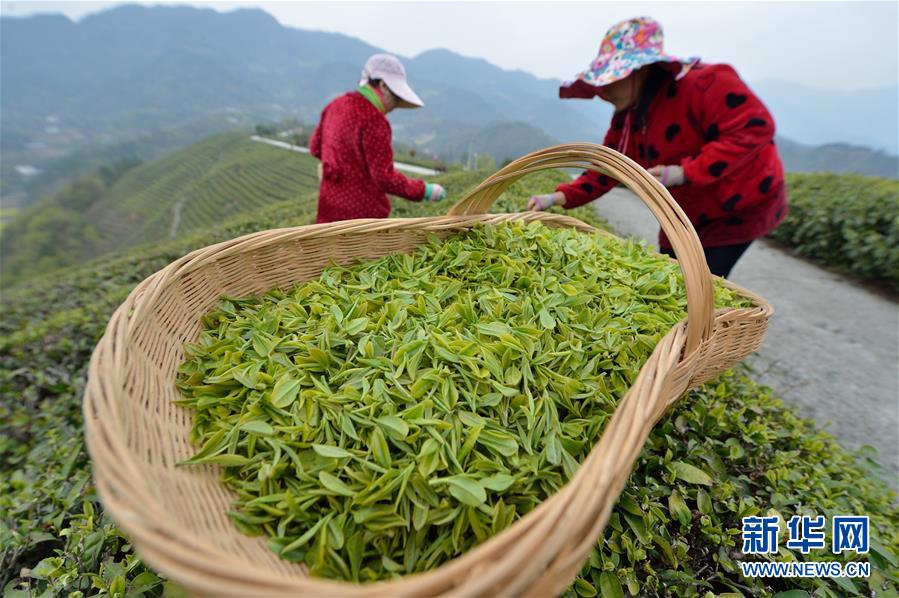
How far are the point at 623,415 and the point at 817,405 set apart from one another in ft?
9.85

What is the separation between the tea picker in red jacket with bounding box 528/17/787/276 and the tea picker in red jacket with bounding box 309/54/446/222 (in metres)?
0.98

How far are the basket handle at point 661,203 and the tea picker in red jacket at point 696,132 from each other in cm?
69

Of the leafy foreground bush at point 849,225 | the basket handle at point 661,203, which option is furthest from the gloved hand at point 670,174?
the leafy foreground bush at point 849,225

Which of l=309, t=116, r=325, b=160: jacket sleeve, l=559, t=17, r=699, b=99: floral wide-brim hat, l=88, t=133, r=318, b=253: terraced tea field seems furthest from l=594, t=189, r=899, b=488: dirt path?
l=88, t=133, r=318, b=253: terraced tea field

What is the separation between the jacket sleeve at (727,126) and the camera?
198cm

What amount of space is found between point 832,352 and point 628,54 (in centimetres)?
323

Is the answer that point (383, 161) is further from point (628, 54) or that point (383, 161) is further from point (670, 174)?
point (670, 174)

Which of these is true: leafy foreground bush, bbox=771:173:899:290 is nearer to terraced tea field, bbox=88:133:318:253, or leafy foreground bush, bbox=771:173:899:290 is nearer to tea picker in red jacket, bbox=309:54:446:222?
tea picker in red jacket, bbox=309:54:446:222

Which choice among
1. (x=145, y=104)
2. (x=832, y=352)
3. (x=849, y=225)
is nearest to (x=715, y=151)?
(x=832, y=352)

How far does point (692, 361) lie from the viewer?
3.64 feet

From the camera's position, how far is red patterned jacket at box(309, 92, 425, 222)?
246cm

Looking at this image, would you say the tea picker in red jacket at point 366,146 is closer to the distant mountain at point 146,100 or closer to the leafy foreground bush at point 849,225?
the leafy foreground bush at point 849,225

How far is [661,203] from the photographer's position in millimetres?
1265

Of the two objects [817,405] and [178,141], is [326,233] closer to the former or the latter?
[817,405]
